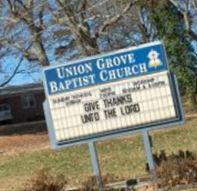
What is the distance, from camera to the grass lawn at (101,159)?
775 inches

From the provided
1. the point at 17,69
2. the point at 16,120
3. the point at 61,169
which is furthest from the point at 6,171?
the point at 16,120

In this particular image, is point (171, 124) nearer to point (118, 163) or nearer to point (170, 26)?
point (118, 163)

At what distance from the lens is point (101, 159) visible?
23.9 meters

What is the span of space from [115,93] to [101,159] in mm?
9981

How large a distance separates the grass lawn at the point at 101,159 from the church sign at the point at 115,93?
132 inches

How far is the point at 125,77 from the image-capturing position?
14.0 metres

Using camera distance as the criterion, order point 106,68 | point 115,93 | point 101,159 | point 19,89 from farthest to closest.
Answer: point 19,89
point 101,159
point 115,93
point 106,68

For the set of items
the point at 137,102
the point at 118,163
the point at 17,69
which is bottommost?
the point at 118,163

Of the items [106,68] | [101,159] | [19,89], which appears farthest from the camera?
[19,89]

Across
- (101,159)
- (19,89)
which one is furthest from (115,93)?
(19,89)

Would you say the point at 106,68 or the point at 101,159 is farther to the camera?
the point at 101,159

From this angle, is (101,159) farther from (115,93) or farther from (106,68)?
(106,68)

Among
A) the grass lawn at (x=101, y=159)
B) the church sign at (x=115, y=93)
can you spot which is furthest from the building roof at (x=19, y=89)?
the church sign at (x=115, y=93)

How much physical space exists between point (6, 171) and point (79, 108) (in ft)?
35.9
